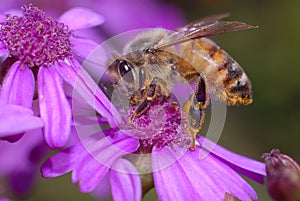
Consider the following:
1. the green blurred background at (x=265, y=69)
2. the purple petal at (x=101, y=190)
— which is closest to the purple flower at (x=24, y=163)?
the purple petal at (x=101, y=190)

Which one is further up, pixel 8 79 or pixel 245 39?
pixel 8 79

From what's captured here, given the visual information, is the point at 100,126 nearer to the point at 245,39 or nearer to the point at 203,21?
the point at 203,21

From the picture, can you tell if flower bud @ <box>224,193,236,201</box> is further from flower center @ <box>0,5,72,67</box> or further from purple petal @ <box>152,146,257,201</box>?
flower center @ <box>0,5,72,67</box>

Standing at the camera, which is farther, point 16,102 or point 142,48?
point 142,48

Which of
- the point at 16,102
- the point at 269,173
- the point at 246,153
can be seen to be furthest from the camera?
the point at 246,153

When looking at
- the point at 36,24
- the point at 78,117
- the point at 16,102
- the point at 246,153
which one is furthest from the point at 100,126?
the point at 246,153

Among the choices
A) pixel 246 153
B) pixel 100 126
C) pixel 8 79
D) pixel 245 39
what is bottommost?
pixel 246 153

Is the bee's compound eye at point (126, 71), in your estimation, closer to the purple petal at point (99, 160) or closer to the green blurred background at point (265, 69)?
the purple petal at point (99, 160)

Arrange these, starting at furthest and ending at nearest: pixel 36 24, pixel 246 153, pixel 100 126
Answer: pixel 246 153, pixel 36 24, pixel 100 126
